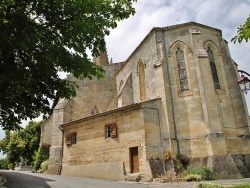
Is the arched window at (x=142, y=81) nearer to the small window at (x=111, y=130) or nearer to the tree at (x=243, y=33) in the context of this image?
the small window at (x=111, y=130)

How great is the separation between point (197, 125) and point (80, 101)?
45.3ft

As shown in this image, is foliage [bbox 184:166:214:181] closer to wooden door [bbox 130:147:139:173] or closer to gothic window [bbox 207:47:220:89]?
wooden door [bbox 130:147:139:173]

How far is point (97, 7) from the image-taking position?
6590 mm

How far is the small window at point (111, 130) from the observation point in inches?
723

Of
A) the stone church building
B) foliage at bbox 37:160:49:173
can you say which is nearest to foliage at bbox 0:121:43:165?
foliage at bbox 37:160:49:173

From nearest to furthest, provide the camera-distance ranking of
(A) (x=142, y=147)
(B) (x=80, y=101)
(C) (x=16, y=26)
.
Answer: (C) (x=16, y=26)
(A) (x=142, y=147)
(B) (x=80, y=101)

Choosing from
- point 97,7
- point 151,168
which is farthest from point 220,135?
point 97,7

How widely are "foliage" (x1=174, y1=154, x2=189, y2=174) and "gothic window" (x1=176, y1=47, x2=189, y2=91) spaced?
510 centimetres

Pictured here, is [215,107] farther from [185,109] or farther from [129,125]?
[129,125]

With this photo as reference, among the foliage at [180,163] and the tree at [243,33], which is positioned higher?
the tree at [243,33]

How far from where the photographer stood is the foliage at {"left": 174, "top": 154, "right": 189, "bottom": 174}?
16.3m

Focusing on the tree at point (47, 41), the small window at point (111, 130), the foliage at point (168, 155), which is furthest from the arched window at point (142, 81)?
the tree at point (47, 41)

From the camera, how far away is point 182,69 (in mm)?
19672

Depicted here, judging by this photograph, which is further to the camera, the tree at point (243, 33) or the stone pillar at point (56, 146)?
the stone pillar at point (56, 146)
